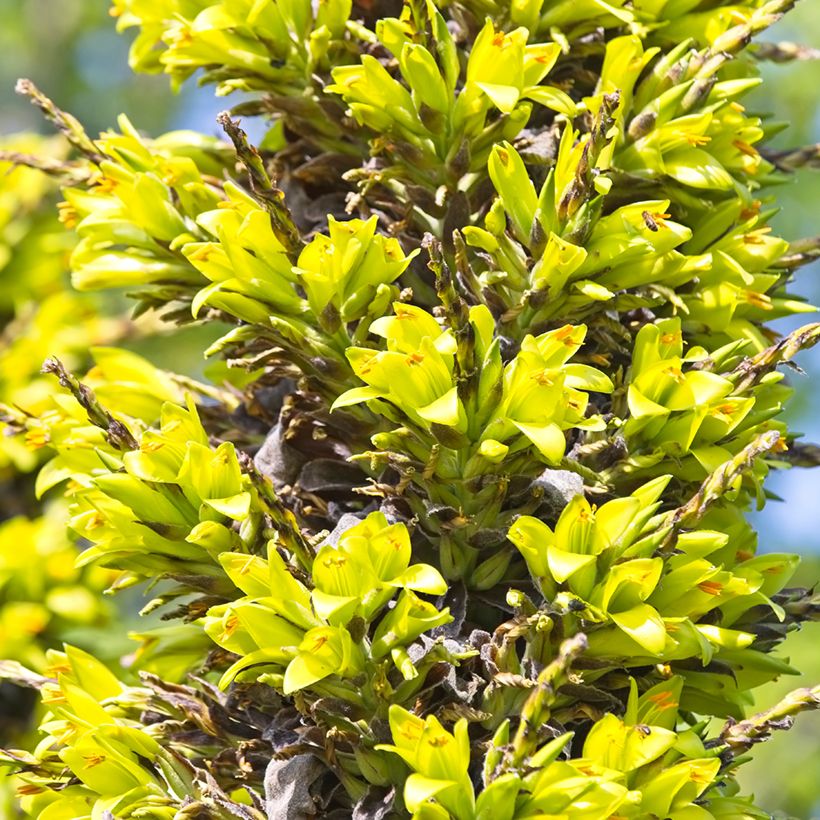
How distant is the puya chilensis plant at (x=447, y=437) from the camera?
58.5 inches

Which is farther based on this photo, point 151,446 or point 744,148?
point 744,148

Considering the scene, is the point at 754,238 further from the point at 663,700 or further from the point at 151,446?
the point at 151,446

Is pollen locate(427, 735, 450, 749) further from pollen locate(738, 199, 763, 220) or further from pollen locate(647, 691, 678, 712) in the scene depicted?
pollen locate(738, 199, 763, 220)

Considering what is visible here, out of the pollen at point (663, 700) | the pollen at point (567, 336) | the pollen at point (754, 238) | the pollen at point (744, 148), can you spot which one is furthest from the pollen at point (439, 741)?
the pollen at point (744, 148)

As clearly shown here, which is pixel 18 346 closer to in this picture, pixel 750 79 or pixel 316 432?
pixel 316 432

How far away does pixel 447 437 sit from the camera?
1.51 meters

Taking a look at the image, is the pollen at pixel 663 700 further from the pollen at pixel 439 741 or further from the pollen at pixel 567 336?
the pollen at pixel 567 336

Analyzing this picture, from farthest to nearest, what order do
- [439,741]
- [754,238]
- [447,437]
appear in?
[754,238] < [447,437] < [439,741]

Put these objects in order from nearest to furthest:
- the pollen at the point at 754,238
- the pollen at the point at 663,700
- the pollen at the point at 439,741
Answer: the pollen at the point at 439,741, the pollen at the point at 663,700, the pollen at the point at 754,238

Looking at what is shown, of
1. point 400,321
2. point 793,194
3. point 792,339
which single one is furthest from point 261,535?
point 793,194

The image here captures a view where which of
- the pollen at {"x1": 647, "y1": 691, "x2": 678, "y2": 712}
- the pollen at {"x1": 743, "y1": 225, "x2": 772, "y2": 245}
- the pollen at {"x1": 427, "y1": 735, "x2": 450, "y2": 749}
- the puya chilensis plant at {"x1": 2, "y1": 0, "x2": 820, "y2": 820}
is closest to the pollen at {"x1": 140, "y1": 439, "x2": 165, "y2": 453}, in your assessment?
the puya chilensis plant at {"x1": 2, "y1": 0, "x2": 820, "y2": 820}

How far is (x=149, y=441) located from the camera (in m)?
1.61

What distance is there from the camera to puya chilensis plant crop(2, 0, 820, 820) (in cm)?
149

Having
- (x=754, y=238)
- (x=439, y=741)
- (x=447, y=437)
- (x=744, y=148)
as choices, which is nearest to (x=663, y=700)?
(x=439, y=741)
